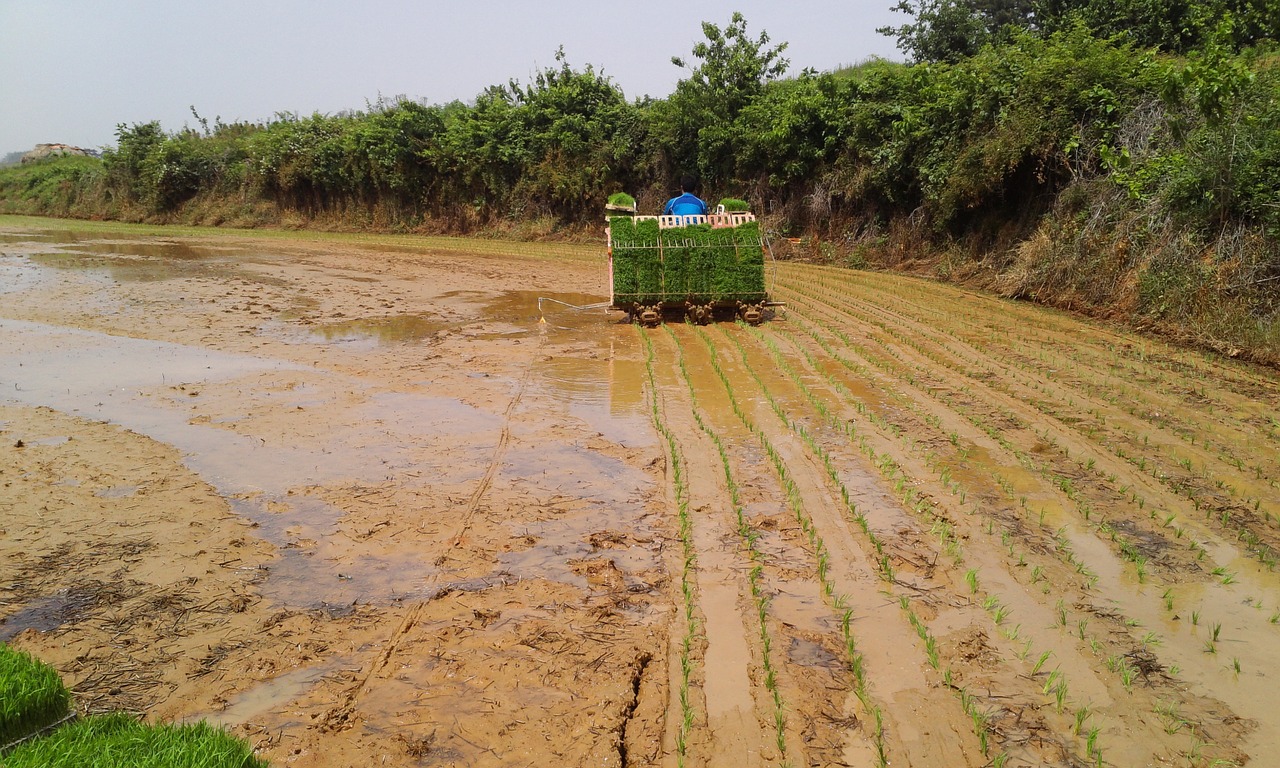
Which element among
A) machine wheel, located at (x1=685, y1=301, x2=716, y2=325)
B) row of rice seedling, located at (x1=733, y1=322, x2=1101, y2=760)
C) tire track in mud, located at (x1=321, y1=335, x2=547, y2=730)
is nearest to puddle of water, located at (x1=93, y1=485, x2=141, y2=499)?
tire track in mud, located at (x1=321, y1=335, x2=547, y2=730)

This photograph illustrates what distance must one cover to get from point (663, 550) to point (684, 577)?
1.27 ft

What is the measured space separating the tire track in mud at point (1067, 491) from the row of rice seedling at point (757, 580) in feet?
4.57

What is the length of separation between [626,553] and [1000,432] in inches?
157

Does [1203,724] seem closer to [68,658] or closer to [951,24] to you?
[68,658]

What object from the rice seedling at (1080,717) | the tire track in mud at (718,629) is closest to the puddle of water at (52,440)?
the tire track in mud at (718,629)

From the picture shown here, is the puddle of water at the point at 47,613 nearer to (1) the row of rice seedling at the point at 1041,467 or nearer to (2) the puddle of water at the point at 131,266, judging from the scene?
(1) the row of rice seedling at the point at 1041,467

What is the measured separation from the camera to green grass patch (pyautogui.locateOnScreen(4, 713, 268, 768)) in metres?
2.82

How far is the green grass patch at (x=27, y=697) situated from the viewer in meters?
3.10

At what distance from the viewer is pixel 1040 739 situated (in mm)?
3393

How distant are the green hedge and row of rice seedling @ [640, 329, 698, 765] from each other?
12.5ft

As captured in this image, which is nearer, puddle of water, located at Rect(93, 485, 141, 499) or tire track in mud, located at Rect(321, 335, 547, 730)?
tire track in mud, located at Rect(321, 335, 547, 730)

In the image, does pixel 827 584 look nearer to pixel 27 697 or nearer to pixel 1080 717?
pixel 1080 717

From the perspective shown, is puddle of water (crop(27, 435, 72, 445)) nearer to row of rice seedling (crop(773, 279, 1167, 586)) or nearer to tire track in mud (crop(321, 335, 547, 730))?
tire track in mud (crop(321, 335, 547, 730))

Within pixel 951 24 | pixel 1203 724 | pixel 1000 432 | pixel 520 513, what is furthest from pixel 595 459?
pixel 951 24
